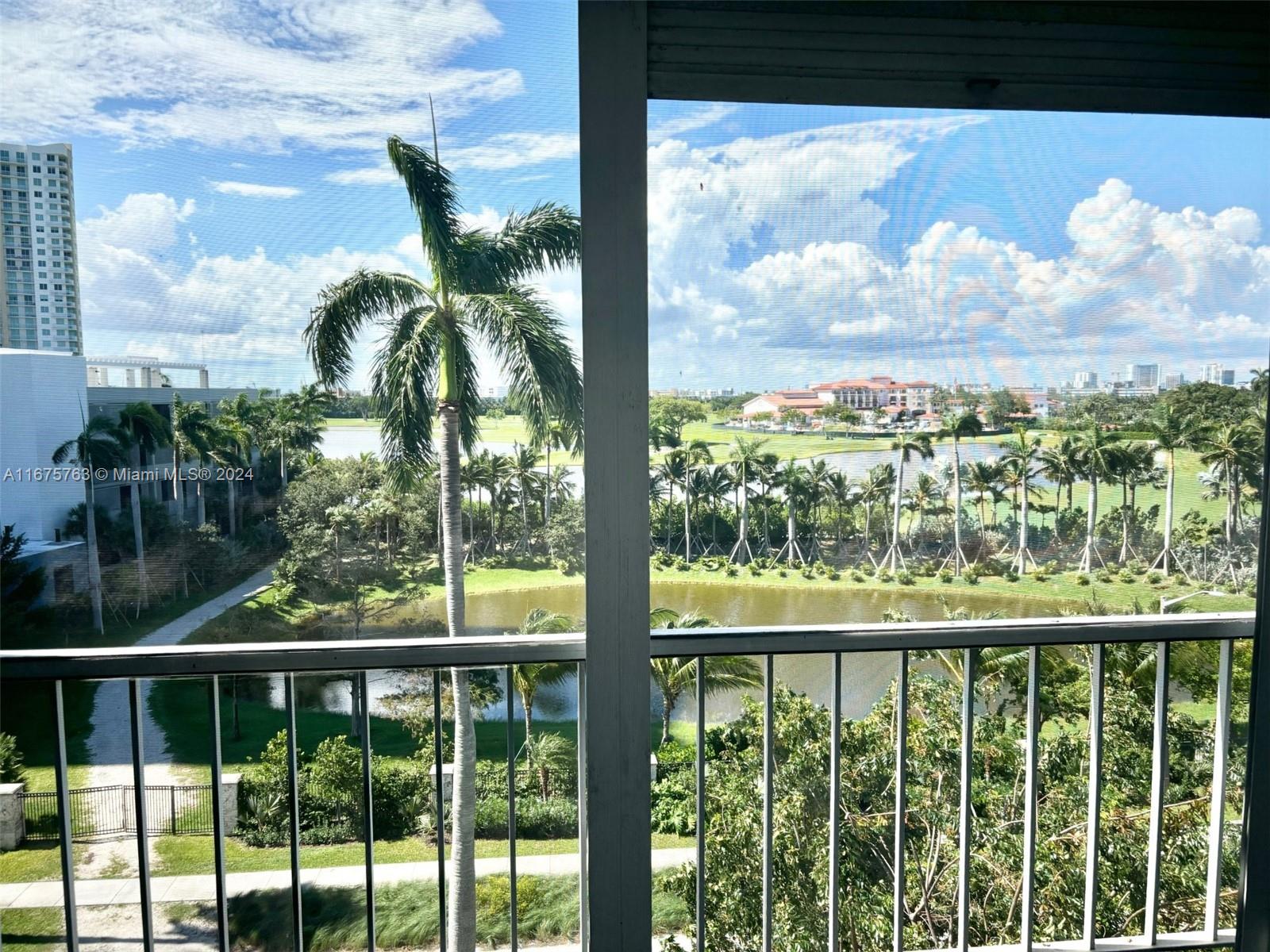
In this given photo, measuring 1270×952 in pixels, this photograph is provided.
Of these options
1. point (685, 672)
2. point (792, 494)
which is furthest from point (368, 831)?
point (792, 494)

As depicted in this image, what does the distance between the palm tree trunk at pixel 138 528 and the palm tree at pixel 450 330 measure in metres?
0.50

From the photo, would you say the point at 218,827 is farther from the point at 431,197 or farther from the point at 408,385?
the point at 431,197

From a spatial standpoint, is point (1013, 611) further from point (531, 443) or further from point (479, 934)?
point (479, 934)

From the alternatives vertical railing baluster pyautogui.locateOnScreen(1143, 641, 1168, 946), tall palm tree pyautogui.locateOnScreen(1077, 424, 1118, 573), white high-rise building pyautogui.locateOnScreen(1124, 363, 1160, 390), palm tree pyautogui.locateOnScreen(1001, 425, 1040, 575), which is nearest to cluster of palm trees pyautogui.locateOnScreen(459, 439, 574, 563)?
palm tree pyautogui.locateOnScreen(1001, 425, 1040, 575)

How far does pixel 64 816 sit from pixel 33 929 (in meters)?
0.35

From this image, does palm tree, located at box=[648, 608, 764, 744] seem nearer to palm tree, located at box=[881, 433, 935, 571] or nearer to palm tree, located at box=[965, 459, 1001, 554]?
palm tree, located at box=[881, 433, 935, 571]

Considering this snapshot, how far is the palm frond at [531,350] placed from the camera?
2109 mm

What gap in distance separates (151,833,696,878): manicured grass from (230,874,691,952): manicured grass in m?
0.08

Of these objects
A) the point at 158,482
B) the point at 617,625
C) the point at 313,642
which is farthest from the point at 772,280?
the point at 158,482

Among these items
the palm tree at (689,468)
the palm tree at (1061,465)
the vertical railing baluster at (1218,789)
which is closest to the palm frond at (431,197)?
the palm tree at (689,468)

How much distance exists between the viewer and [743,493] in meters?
2.19

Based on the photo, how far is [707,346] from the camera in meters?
2.09

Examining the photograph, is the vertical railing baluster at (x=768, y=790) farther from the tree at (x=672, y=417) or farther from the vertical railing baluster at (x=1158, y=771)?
the vertical railing baluster at (x=1158, y=771)

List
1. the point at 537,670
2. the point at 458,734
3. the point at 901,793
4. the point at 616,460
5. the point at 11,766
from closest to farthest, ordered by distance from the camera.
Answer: the point at 616,460 < the point at 11,766 < the point at 901,793 < the point at 458,734 < the point at 537,670
